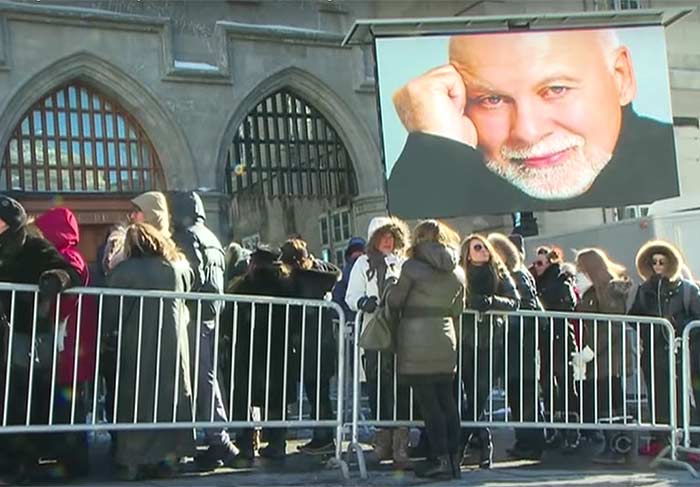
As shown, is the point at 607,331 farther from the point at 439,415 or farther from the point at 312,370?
the point at 312,370

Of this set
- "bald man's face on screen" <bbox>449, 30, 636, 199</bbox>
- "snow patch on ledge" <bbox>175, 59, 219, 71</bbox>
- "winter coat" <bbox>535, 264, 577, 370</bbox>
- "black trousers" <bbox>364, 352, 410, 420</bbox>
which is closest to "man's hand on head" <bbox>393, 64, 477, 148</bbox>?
"bald man's face on screen" <bbox>449, 30, 636, 199</bbox>

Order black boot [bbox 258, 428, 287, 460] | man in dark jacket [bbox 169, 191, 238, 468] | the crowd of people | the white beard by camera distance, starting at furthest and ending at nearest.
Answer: the white beard
black boot [bbox 258, 428, 287, 460]
man in dark jacket [bbox 169, 191, 238, 468]
the crowd of people

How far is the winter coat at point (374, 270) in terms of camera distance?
21.4 feet

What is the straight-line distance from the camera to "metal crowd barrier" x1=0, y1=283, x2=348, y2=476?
18.1ft

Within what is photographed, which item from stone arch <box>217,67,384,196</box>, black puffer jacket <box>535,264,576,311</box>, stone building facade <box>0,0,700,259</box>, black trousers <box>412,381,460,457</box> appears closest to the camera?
black trousers <box>412,381,460,457</box>

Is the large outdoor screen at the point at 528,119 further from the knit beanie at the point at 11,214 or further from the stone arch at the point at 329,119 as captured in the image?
the knit beanie at the point at 11,214

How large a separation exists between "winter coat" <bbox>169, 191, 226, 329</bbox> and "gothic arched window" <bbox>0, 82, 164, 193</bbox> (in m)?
7.30

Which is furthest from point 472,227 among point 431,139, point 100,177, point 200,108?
point 100,177

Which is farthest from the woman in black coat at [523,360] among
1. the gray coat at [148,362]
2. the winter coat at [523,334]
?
the gray coat at [148,362]

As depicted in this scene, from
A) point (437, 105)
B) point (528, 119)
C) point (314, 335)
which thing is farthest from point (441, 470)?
point (528, 119)

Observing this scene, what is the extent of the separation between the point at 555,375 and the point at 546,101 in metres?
7.46

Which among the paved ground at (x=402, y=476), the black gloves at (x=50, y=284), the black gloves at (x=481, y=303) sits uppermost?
the black gloves at (x=50, y=284)

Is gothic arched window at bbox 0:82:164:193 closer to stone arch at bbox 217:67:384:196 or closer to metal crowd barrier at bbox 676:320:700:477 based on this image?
→ stone arch at bbox 217:67:384:196

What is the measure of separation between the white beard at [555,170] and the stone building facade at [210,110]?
2.23 m
